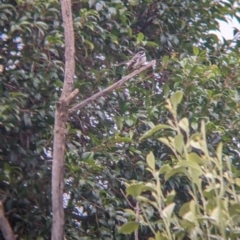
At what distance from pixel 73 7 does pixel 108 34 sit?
0.85 feet

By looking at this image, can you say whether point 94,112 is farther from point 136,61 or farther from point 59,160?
point 59,160

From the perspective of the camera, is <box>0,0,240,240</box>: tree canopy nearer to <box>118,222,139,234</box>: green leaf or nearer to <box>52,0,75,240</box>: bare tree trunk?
<box>52,0,75,240</box>: bare tree trunk

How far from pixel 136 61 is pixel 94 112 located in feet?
1.19

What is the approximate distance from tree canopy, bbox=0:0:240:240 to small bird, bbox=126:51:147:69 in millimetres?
72

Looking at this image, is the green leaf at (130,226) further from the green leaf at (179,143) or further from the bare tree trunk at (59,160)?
the bare tree trunk at (59,160)

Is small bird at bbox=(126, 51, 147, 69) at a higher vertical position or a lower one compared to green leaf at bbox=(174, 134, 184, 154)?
higher

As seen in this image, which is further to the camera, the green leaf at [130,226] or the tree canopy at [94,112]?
the tree canopy at [94,112]

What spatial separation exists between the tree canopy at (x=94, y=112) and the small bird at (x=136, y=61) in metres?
0.07

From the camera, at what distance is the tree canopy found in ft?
11.8

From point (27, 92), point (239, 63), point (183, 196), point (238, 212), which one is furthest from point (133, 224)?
point (239, 63)

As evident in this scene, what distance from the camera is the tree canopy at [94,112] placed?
3584 mm

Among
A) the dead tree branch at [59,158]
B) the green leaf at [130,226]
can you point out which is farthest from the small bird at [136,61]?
the green leaf at [130,226]

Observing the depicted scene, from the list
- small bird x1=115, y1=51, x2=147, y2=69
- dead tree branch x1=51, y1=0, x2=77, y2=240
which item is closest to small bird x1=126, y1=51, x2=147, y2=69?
small bird x1=115, y1=51, x2=147, y2=69

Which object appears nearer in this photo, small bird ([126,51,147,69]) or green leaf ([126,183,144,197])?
green leaf ([126,183,144,197])
